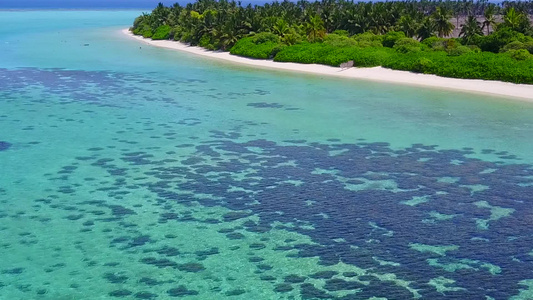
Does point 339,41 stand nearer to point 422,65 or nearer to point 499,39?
point 422,65

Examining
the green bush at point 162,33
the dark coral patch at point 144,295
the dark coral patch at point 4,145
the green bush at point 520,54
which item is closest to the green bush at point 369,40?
the green bush at point 520,54

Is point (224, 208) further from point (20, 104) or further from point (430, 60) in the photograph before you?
point (430, 60)

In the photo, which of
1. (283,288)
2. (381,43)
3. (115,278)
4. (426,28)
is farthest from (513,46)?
(115,278)

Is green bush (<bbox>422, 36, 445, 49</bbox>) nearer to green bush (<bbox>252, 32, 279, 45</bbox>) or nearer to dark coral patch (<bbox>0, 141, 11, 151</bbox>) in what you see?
green bush (<bbox>252, 32, 279, 45</bbox>)

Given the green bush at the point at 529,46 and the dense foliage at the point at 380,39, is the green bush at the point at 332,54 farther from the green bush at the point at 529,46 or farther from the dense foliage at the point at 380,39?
the green bush at the point at 529,46

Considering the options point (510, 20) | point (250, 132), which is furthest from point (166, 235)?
point (510, 20)

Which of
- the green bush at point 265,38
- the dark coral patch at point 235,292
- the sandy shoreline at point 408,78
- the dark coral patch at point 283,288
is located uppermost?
the green bush at point 265,38
